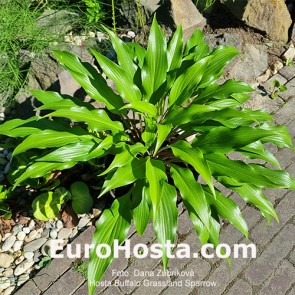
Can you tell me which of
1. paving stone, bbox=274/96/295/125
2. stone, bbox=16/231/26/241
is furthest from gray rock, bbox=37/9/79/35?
paving stone, bbox=274/96/295/125

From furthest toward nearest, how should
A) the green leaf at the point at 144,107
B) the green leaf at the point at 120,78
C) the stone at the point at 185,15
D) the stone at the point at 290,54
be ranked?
the stone at the point at 290,54
the stone at the point at 185,15
the green leaf at the point at 120,78
the green leaf at the point at 144,107

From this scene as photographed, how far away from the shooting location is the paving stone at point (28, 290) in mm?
2775

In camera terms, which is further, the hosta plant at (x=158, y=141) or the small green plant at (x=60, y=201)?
the small green plant at (x=60, y=201)

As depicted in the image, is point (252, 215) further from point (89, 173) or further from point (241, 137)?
point (89, 173)

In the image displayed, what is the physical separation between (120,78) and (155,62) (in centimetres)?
26

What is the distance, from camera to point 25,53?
12.4 feet

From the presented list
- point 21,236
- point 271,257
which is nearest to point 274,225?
point 271,257

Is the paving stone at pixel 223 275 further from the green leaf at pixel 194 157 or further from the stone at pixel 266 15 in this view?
the stone at pixel 266 15

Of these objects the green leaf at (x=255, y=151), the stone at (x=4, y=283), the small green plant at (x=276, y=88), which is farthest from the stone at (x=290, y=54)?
the stone at (x=4, y=283)

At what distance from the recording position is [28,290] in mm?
2785

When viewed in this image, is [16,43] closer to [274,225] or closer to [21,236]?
[21,236]

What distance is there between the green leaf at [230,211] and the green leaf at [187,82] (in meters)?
0.67

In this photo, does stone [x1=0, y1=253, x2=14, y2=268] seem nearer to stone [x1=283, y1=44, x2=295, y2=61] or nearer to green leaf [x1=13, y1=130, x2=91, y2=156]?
green leaf [x1=13, y1=130, x2=91, y2=156]

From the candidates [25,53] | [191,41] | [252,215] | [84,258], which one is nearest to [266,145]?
[252,215]
